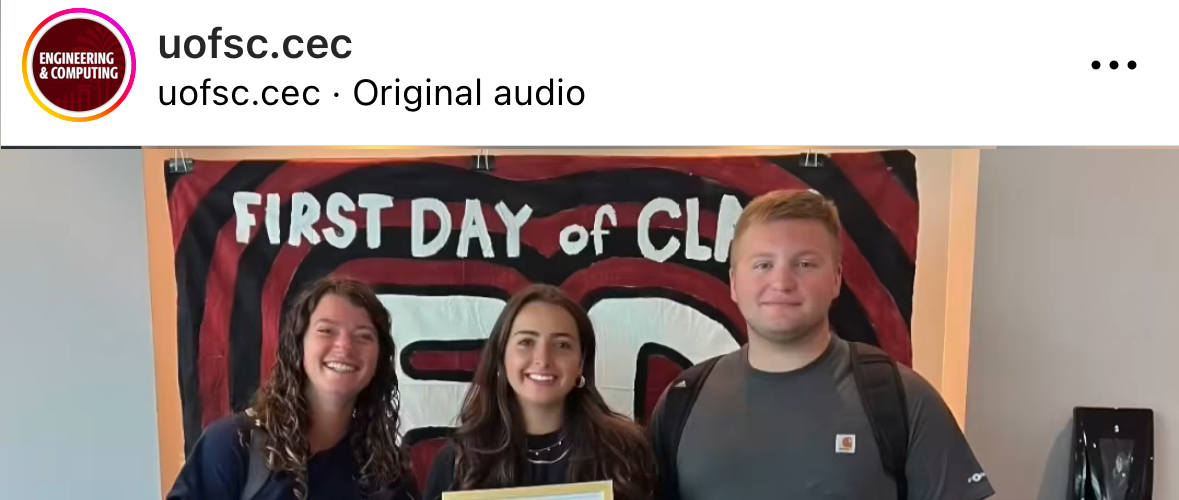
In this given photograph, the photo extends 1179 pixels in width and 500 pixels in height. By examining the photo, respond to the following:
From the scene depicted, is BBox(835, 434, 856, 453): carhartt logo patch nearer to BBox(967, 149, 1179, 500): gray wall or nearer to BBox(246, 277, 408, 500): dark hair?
BBox(967, 149, 1179, 500): gray wall

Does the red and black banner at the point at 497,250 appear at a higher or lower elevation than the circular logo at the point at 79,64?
lower

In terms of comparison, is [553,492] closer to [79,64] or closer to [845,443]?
[845,443]

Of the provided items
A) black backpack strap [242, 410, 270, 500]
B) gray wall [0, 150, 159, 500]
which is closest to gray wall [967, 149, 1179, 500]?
black backpack strap [242, 410, 270, 500]

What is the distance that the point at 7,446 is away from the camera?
1554 millimetres

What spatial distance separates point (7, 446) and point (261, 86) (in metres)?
1.04

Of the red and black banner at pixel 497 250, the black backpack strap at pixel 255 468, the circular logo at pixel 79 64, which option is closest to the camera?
the circular logo at pixel 79 64

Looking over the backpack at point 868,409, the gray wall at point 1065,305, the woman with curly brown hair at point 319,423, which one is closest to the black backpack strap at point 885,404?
the backpack at point 868,409

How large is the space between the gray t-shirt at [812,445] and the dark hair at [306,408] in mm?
504

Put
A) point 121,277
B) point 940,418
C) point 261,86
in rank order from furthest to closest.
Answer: point 121,277 → point 940,418 → point 261,86

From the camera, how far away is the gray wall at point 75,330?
60.4 inches

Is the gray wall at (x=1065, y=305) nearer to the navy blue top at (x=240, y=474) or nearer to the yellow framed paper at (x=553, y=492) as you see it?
the yellow framed paper at (x=553, y=492)

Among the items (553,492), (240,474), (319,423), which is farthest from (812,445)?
(240,474)

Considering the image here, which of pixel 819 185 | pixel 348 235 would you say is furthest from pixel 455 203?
pixel 819 185

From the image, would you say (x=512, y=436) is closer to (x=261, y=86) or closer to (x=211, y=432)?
(x=211, y=432)
